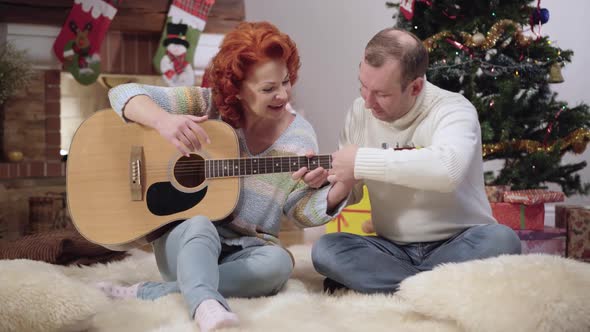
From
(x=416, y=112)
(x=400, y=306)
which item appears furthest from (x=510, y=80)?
(x=400, y=306)

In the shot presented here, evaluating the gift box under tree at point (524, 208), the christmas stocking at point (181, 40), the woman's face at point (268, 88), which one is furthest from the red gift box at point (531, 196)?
the christmas stocking at point (181, 40)

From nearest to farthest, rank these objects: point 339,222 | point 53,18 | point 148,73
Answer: point 339,222 < point 53,18 < point 148,73

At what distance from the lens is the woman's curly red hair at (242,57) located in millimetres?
1546

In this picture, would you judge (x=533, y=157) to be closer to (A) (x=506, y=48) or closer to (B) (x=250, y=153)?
(A) (x=506, y=48)

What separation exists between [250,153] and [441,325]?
0.69 m

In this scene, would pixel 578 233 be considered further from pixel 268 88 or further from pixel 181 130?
pixel 181 130

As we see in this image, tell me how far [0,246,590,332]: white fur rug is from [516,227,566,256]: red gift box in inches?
43.1

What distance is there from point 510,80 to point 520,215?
523mm

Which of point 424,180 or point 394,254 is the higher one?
point 424,180

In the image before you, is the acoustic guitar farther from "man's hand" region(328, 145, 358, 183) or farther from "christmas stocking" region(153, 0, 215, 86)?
"christmas stocking" region(153, 0, 215, 86)

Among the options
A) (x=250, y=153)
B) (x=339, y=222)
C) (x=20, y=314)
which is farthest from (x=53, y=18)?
(x=20, y=314)

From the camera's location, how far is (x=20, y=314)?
1.18m

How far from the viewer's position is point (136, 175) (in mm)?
1561

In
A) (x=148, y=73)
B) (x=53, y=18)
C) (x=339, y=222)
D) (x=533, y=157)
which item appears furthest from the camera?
(x=148, y=73)
